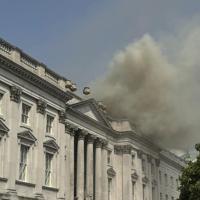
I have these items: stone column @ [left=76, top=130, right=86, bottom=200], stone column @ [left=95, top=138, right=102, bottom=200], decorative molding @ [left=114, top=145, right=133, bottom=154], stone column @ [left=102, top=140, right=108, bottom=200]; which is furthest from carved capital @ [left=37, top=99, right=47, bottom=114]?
decorative molding @ [left=114, top=145, right=133, bottom=154]

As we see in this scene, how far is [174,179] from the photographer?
78.8 metres

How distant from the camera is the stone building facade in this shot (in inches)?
1389

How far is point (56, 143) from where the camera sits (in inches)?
1623

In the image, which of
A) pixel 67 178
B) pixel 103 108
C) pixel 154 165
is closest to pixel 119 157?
pixel 103 108

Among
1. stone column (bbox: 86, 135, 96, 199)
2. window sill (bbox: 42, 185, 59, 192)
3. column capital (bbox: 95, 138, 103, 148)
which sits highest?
column capital (bbox: 95, 138, 103, 148)

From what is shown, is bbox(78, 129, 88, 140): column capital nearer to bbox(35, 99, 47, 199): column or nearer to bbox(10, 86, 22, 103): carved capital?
bbox(35, 99, 47, 199): column

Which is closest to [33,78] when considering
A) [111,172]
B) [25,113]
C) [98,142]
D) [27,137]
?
[25,113]

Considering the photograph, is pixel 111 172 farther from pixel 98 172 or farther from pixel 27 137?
pixel 27 137

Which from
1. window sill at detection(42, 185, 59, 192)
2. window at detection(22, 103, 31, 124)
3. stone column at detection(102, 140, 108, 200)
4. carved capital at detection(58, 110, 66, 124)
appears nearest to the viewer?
window at detection(22, 103, 31, 124)

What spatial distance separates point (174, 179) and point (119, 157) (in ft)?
74.7

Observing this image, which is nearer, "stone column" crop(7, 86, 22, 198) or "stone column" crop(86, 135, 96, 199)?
"stone column" crop(7, 86, 22, 198)

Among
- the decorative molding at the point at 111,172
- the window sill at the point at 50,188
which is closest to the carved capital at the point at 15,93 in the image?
the window sill at the point at 50,188

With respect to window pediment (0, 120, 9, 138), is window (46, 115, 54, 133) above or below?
above

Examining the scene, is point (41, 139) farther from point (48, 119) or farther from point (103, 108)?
point (103, 108)
